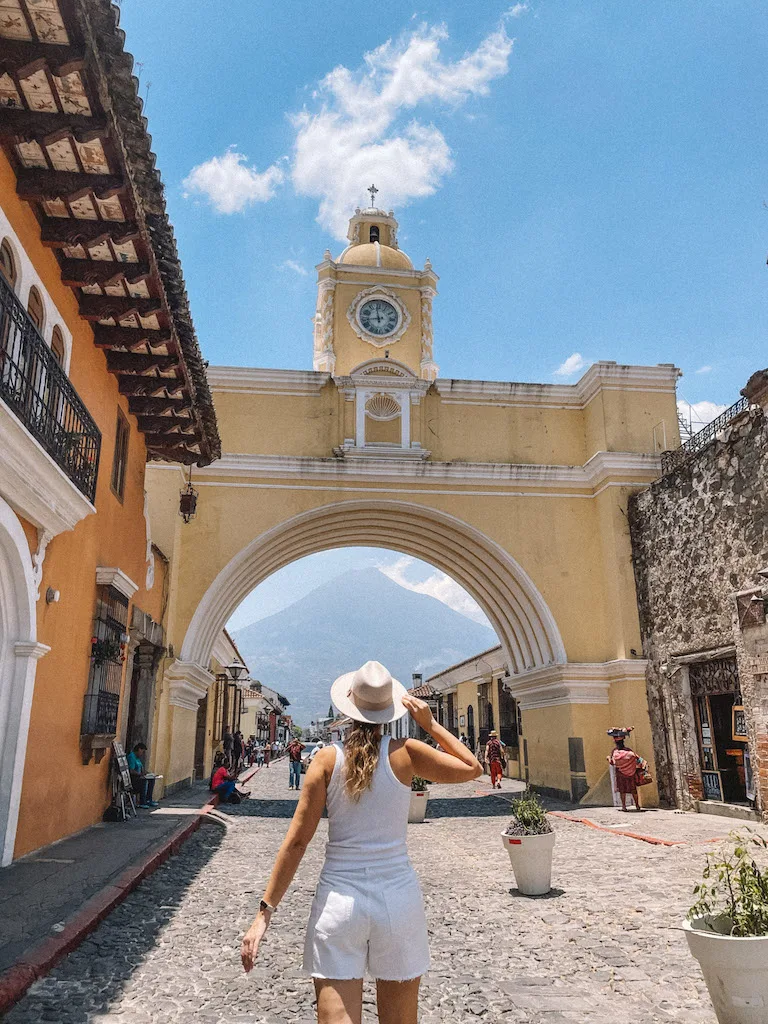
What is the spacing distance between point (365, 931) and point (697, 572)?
1161cm

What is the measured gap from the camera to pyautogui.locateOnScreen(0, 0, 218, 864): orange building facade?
569 cm

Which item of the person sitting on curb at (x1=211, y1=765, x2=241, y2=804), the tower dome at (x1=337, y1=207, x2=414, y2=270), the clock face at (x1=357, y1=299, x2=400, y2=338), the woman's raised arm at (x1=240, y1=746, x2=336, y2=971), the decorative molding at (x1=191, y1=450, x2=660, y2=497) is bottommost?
the person sitting on curb at (x1=211, y1=765, x2=241, y2=804)

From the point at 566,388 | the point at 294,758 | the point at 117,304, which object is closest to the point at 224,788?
the point at 294,758

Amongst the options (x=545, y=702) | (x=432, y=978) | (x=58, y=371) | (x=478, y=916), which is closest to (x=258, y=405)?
(x=545, y=702)

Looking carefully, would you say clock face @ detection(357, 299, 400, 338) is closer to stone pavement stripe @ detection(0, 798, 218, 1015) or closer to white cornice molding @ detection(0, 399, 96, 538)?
white cornice molding @ detection(0, 399, 96, 538)

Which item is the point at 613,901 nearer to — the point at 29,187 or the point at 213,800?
the point at 29,187

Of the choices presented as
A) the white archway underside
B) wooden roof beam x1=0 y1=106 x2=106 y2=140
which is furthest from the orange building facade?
the white archway underside

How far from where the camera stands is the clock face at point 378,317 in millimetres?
20297

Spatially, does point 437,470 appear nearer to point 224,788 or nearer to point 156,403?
point 156,403

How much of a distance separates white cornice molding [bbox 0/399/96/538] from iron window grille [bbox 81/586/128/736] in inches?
85.4

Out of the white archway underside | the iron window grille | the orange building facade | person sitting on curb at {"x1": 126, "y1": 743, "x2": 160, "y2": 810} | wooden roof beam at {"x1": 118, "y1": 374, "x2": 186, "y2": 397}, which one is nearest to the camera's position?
the orange building facade

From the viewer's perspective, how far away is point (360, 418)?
16.5 metres

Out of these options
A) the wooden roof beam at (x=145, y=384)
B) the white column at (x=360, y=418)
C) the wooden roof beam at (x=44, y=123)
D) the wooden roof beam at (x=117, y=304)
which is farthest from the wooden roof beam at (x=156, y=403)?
the white column at (x=360, y=418)

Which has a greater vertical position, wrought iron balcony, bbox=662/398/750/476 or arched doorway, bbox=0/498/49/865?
wrought iron balcony, bbox=662/398/750/476
